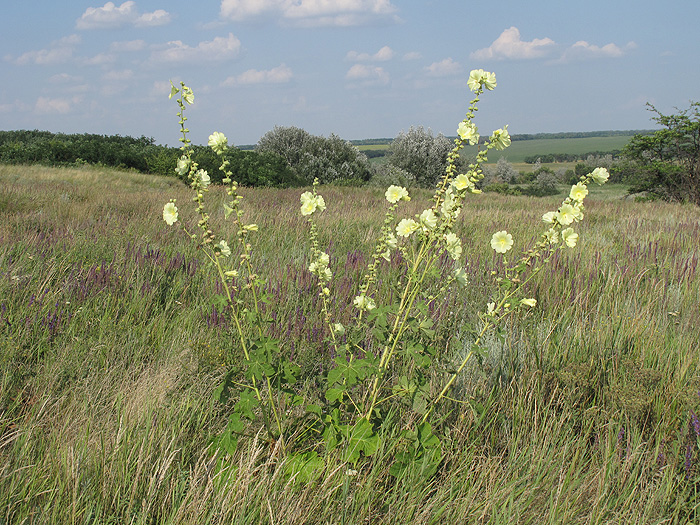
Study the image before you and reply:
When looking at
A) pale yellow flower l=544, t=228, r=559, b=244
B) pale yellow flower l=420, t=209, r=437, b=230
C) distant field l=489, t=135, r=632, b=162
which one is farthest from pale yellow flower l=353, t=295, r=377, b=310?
distant field l=489, t=135, r=632, b=162

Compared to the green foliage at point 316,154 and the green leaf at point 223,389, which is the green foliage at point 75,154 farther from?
the green leaf at point 223,389

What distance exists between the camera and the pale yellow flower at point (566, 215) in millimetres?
1740

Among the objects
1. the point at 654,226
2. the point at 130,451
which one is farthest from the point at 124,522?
the point at 654,226

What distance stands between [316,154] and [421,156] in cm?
1053

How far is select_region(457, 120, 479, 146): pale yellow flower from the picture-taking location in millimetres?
1670

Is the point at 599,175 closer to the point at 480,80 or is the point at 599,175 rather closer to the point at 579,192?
the point at 579,192

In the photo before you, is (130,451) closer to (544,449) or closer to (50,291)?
(544,449)

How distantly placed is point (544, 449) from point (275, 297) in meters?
2.10

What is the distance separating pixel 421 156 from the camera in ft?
129

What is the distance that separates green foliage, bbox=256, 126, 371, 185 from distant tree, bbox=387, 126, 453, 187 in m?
5.54

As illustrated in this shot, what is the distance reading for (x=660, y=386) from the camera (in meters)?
2.17

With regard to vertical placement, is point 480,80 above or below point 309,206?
above

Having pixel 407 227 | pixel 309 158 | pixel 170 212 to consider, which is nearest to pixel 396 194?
pixel 407 227

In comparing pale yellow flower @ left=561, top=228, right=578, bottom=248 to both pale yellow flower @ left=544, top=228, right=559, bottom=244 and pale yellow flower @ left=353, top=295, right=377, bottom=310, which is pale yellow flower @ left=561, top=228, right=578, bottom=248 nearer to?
pale yellow flower @ left=544, top=228, right=559, bottom=244
